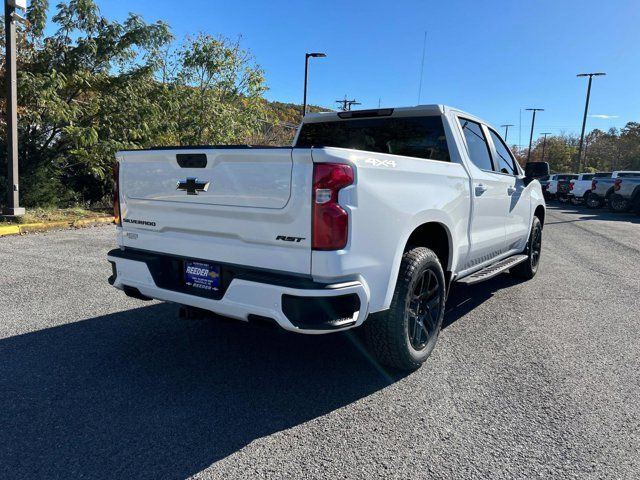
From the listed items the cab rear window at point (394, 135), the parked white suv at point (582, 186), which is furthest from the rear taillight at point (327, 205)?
the parked white suv at point (582, 186)

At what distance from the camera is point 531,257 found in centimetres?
649

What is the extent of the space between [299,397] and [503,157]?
3771 mm

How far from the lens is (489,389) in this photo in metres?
3.21

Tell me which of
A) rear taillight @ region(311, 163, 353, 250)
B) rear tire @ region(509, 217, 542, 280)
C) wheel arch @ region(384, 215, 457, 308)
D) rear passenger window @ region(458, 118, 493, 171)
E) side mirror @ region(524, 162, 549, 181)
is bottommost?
rear tire @ region(509, 217, 542, 280)

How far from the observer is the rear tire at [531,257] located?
6.38 m

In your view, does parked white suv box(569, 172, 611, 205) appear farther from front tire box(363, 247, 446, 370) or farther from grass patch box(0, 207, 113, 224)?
front tire box(363, 247, 446, 370)

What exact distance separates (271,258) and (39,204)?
32.5 ft

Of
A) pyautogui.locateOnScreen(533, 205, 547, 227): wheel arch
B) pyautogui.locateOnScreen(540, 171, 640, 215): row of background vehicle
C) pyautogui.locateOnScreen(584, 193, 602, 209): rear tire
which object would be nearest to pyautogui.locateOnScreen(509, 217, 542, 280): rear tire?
pyautogui.locateOnScreen(533, 205, 547, 227): wheel arch

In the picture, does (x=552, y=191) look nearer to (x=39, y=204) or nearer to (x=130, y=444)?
(x=39, y=204)

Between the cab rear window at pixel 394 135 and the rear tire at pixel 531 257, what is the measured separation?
2763 mm

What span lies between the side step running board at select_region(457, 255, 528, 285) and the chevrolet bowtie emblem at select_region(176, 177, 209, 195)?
2362 millimetres

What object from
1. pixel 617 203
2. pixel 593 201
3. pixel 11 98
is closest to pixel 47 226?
pixel 11 98

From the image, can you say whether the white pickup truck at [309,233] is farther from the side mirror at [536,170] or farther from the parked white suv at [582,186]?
the parked white suv at [582,186]

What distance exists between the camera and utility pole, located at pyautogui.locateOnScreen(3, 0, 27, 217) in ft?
28.8
